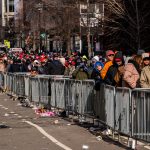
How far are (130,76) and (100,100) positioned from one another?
6.07ft

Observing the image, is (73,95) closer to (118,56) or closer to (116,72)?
(116,72)

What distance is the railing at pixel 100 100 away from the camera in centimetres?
1120

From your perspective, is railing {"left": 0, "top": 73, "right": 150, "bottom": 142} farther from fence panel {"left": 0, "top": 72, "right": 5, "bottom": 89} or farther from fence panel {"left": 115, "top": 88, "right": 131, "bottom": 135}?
fence panel {"left": 0, "top": 72, "right": 5, "bottom": 89}

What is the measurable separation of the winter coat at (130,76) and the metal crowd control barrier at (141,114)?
887 mm

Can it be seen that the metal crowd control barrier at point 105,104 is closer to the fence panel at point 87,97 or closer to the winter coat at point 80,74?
the fence panel at point 87,97

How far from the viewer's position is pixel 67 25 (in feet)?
174

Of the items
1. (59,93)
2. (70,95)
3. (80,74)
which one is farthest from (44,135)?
(59,93)

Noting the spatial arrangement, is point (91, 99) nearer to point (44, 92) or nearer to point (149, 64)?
point (149, 64)

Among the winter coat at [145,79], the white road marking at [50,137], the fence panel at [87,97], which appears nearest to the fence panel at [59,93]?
the white road marking at [50,137]

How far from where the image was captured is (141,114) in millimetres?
11141

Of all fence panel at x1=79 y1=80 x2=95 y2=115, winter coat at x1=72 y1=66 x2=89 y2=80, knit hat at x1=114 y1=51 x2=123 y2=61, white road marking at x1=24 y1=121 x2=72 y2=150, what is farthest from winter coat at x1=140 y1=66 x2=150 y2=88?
winter coat at x1=72 y1=66 x2=89 y2=80

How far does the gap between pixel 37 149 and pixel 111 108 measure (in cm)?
203

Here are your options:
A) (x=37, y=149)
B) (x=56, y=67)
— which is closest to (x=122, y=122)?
(x=37, y=149)

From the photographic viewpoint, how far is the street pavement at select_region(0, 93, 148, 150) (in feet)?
39.8
